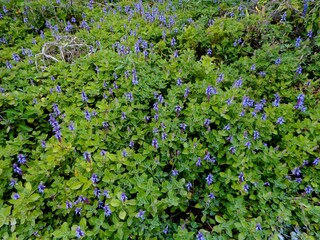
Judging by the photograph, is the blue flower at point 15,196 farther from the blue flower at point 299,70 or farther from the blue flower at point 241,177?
the blue flower at point 299,70

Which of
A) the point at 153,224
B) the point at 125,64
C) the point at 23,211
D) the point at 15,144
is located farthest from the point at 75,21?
the point at 153,224

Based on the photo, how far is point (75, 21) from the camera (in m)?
4.57

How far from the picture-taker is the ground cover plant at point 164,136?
2197 millimetres

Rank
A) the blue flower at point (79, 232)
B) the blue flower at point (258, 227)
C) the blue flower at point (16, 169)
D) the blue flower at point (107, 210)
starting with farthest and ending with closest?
the blue flower at point (16, 169) < the blue flower at point (258, 227) < the blue flower at point (107, 210) < the blue flower at point (79, 232)

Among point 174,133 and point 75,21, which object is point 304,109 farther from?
point 75,21

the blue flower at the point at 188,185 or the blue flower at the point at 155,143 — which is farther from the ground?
the blue flower at the point at 155,143

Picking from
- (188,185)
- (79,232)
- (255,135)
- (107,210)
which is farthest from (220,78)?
(79,232)

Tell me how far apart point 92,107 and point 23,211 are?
131 cm

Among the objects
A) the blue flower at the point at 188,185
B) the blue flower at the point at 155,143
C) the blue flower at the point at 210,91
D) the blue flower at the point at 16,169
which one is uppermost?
the blue flower at the point at 210,91

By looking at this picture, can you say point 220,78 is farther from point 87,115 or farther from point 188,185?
point 87,115

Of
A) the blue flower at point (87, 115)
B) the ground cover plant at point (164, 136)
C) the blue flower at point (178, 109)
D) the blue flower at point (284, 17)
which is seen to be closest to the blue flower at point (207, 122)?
the ground cover plant at point (164, 136)

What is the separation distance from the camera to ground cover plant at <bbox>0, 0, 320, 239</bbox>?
7.21ft

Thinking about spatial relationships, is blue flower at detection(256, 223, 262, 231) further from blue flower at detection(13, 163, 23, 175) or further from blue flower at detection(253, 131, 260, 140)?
blue flower at detection(13, 163, 23, 175)

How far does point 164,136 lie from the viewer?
2.46 metres
